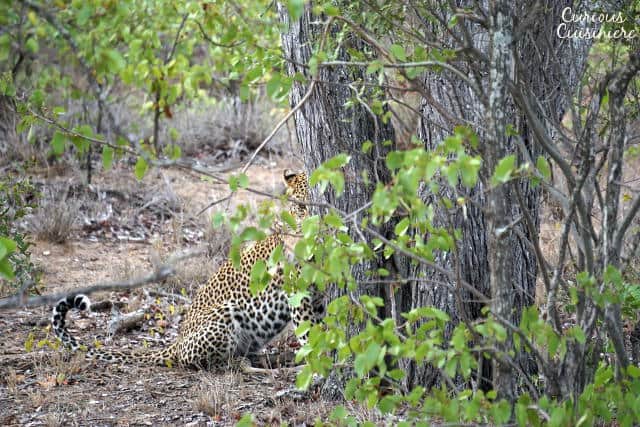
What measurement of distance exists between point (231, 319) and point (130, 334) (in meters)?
1.10

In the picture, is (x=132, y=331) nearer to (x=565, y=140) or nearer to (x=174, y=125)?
(x=565, y=140)

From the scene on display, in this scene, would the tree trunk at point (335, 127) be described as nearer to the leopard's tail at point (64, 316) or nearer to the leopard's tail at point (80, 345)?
the leopard's tail at point (80, 345)

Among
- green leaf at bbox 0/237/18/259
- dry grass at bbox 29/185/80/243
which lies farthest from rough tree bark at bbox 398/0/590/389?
dry grass at bbox 29/185/80/243

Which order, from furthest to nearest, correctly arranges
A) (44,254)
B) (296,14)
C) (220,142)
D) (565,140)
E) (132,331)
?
(220,142), (44,254), (132,331), (565,140), (296,14)

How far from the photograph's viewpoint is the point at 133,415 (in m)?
5.05

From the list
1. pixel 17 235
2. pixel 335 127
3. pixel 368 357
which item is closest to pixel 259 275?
pixel 368 357

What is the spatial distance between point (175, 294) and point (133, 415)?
251 centimetres

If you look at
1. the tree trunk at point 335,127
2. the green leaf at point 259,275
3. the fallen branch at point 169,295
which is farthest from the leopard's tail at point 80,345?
the green leaf at point 259,275

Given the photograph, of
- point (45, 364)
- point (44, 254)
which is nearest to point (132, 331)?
point (45, 364)

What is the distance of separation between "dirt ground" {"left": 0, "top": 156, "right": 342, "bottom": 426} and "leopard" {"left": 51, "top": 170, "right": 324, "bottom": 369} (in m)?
0.12

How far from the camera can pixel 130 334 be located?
6.84 m

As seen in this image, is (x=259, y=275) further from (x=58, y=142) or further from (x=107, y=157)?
(x=58, y=142)

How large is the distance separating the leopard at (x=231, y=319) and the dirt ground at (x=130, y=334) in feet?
0.39

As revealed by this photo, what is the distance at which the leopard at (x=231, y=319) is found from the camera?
5930 millimetres
